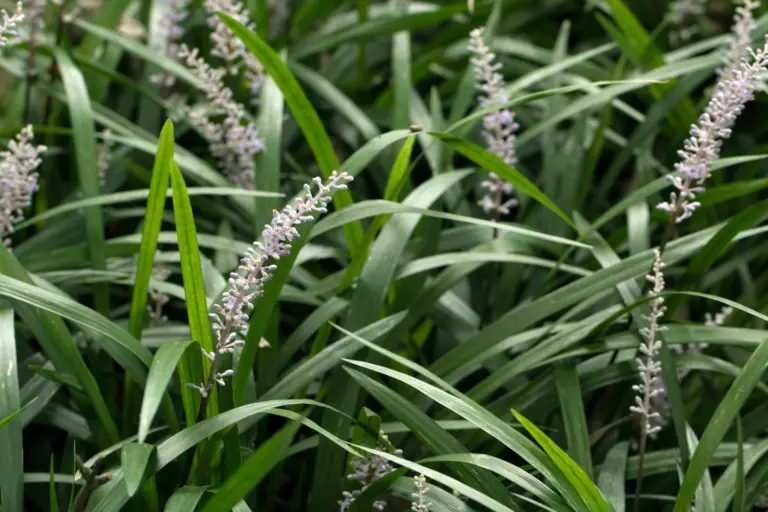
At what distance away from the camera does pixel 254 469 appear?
3.56ft

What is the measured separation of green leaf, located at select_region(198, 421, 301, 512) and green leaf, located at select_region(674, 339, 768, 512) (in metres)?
0.62

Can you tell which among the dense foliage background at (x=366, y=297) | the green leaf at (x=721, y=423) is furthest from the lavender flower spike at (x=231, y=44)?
the green leaf at (x=721, y=423)

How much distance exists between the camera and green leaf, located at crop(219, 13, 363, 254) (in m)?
1.68

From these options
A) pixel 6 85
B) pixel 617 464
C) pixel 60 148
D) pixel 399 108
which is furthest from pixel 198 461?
pixel 6 85

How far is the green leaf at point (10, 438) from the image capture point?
1.36m

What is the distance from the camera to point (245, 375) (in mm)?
1454

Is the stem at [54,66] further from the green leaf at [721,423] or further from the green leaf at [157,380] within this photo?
the green leaf at [721,423]

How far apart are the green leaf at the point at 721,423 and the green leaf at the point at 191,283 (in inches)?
29.2

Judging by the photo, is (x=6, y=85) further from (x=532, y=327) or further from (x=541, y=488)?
(x=541, y=488)

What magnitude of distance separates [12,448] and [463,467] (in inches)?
28.6

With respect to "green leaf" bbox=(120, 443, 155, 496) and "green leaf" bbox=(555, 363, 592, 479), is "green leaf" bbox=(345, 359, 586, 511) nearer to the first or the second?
"green leaf" bbox=(555, 363, 592, 479)

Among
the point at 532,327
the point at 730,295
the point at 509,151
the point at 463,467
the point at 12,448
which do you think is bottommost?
the point at 12,448

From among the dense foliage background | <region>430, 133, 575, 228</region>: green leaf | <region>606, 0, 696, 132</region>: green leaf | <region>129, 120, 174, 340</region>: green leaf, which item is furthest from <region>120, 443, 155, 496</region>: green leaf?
<region>606, 0, 696, 132</region>: green leaf

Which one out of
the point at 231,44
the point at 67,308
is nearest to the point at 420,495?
the point at 67,308
